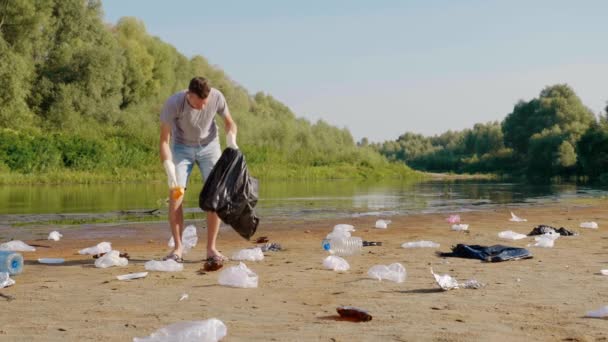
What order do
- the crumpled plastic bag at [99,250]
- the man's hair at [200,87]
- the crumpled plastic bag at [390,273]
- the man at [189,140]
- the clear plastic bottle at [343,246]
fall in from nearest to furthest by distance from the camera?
1. the crumpled plastic bag at [390,273]
2. the man's hair at [200,87]
3. the man at [189,140]
4. the crumpled plastic bag at [99,250]
5. the clear plastic bottle at [343,246]

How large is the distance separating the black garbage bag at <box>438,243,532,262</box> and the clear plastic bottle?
40.8 inches

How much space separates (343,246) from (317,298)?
123 inches

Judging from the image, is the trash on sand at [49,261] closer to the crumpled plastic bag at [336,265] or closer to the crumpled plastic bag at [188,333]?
the crumpled plastic bag at [336,265]

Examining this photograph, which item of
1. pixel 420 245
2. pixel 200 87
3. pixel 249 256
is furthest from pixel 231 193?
pixel 420 245

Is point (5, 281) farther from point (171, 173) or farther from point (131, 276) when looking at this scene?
point (171, 173)

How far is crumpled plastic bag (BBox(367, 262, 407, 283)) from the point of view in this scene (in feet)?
19.5

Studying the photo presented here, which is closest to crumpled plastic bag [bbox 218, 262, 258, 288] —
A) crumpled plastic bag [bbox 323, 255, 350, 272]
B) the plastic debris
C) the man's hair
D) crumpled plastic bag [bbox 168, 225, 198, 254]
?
the plastic debris

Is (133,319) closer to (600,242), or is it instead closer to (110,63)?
(600,242)

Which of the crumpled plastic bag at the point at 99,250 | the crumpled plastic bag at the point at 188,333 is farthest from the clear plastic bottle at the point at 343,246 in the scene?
the crumpled plastic bag at the point at 188,333

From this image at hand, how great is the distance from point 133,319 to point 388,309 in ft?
5.31

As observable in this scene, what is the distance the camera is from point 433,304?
4.91 metres

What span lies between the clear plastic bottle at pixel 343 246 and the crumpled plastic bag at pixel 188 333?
433 centimetres

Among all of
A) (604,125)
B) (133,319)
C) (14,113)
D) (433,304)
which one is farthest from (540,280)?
(604,125)

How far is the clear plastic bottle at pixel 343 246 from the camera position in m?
8.12
